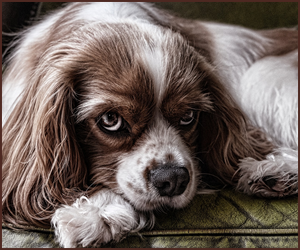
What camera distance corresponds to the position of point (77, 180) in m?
1.90

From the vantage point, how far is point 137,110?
1.79 metres

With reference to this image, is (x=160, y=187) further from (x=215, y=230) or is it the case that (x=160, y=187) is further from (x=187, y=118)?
(x=187, y=118)

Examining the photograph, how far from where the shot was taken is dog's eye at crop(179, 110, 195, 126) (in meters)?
2.00

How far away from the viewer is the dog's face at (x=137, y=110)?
5.76 ft

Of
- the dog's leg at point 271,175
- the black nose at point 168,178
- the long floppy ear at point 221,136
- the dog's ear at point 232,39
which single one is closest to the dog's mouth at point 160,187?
the black nose at point 168,178

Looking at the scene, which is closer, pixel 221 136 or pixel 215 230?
pixel 215 230

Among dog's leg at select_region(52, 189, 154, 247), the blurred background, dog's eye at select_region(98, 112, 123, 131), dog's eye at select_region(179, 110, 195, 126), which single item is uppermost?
the blurred background

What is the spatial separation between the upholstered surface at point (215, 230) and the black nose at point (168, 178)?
114 mm

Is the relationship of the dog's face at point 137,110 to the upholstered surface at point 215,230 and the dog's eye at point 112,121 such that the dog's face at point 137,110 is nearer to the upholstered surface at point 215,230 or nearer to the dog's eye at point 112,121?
the dog's eye at point 112,121

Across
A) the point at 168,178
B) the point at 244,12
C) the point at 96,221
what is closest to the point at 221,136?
the point at 168,178

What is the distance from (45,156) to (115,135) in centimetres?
37

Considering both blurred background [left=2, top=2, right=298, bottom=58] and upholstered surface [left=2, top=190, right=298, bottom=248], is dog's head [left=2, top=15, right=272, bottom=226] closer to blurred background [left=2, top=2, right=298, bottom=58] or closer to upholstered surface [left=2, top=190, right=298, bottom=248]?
upholstered surface [left=2, top=190, right=298, bottom=248]

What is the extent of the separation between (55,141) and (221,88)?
104 cm

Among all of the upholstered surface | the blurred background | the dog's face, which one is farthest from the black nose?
the blurred background
